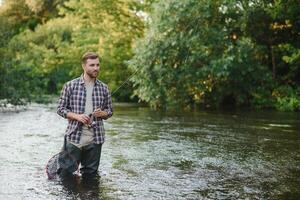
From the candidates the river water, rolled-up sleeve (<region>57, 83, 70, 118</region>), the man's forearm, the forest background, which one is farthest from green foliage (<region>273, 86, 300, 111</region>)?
the man's forearm

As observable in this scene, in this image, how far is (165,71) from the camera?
21938mm

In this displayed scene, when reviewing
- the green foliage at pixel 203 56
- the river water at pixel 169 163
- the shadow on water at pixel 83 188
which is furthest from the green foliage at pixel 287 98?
the shadow on water at pixel 83 188

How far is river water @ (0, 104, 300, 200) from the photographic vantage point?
21.1 feet

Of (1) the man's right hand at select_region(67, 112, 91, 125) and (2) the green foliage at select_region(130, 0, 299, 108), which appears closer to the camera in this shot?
(1) the man's right hand at select_region(67, 112, 91, 125)

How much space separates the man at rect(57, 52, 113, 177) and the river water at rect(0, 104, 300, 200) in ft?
1.57

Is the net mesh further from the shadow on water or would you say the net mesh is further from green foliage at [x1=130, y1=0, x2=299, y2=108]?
green foliage at [x1=130, y1=0, x2=299, y2=108]

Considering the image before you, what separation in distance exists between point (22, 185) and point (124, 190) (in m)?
1.24

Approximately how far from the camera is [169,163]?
8.62 meters

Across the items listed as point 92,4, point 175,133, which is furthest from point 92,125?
point 92,4

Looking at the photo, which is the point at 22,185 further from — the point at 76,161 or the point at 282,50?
the point at 282,50

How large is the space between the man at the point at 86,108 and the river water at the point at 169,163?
0.48 metres

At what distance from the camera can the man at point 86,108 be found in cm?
697

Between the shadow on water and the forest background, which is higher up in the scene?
the forest background

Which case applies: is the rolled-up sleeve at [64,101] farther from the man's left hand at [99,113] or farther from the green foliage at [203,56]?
the green foliage at [203,56]
